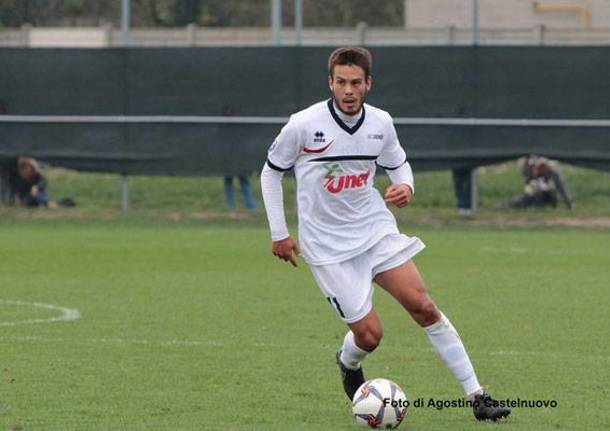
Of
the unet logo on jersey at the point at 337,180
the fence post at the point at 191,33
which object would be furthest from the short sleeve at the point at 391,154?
the fence post at the point at 191,33

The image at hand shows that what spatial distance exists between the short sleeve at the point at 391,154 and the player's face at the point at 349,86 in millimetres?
332

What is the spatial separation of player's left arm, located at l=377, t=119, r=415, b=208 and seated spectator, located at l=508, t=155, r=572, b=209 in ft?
42.6

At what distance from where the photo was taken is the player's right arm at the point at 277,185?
25.4 ft

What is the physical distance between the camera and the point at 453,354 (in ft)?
25.1

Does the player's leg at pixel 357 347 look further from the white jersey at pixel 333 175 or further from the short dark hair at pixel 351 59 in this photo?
the short dark hair at pixel 351 59

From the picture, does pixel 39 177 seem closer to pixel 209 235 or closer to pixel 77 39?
pixel 77 39

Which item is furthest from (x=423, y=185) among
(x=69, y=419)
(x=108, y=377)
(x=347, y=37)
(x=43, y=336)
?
(x=69, y=419)

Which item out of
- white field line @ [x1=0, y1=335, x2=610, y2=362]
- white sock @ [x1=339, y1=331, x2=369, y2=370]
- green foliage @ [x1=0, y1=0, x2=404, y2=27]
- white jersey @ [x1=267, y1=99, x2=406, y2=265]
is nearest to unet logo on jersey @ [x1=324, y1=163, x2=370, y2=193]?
white jersey @ [x1=267, y1=99, x2=406, y2=265]

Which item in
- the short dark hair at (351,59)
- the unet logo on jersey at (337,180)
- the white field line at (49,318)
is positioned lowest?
the white field line at (49,318)

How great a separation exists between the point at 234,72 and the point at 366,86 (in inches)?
534

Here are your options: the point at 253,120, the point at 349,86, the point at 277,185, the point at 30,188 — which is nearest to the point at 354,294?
the point at 277,185

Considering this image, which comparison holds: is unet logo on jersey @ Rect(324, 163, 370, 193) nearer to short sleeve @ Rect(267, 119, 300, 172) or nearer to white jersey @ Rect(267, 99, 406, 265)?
white jersey @ Rect(267, 99, 406, 265)

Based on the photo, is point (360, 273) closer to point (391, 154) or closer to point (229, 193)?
point (391, 154)

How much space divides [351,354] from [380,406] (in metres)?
0.68
